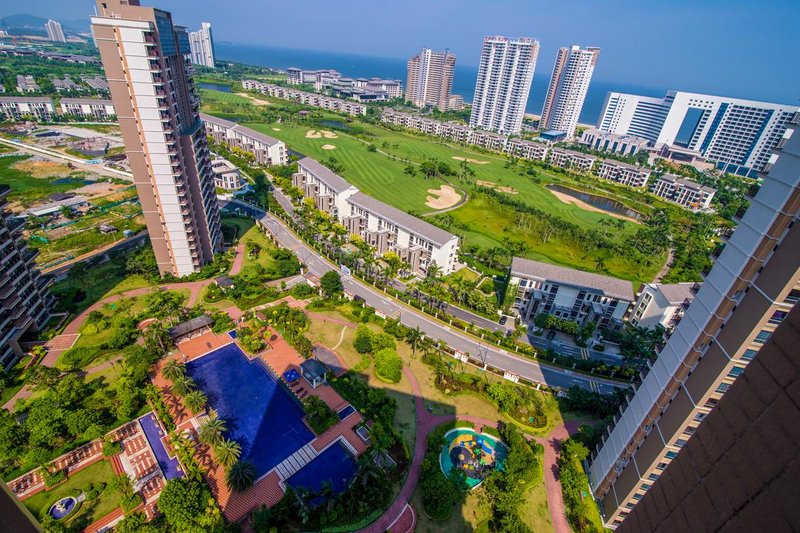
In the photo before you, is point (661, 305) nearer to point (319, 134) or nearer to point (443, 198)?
point (443, 198)

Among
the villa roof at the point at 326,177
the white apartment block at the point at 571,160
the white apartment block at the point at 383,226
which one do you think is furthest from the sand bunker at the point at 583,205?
the villa roof at the point at 326,177

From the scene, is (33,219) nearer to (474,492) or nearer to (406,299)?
(406,299)

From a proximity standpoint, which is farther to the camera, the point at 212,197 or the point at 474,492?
the point at 212,197

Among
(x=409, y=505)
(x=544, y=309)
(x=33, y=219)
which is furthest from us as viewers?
(x=33, y=219)

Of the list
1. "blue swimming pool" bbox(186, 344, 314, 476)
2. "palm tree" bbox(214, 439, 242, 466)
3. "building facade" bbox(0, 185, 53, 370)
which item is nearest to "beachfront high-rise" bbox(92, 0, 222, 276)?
"building facade" bbox(0, 185, 53, 370)

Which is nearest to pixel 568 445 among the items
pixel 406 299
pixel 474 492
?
pixel 474 492

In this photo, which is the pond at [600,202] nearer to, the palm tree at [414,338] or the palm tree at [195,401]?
the palm tree at [414,338]
